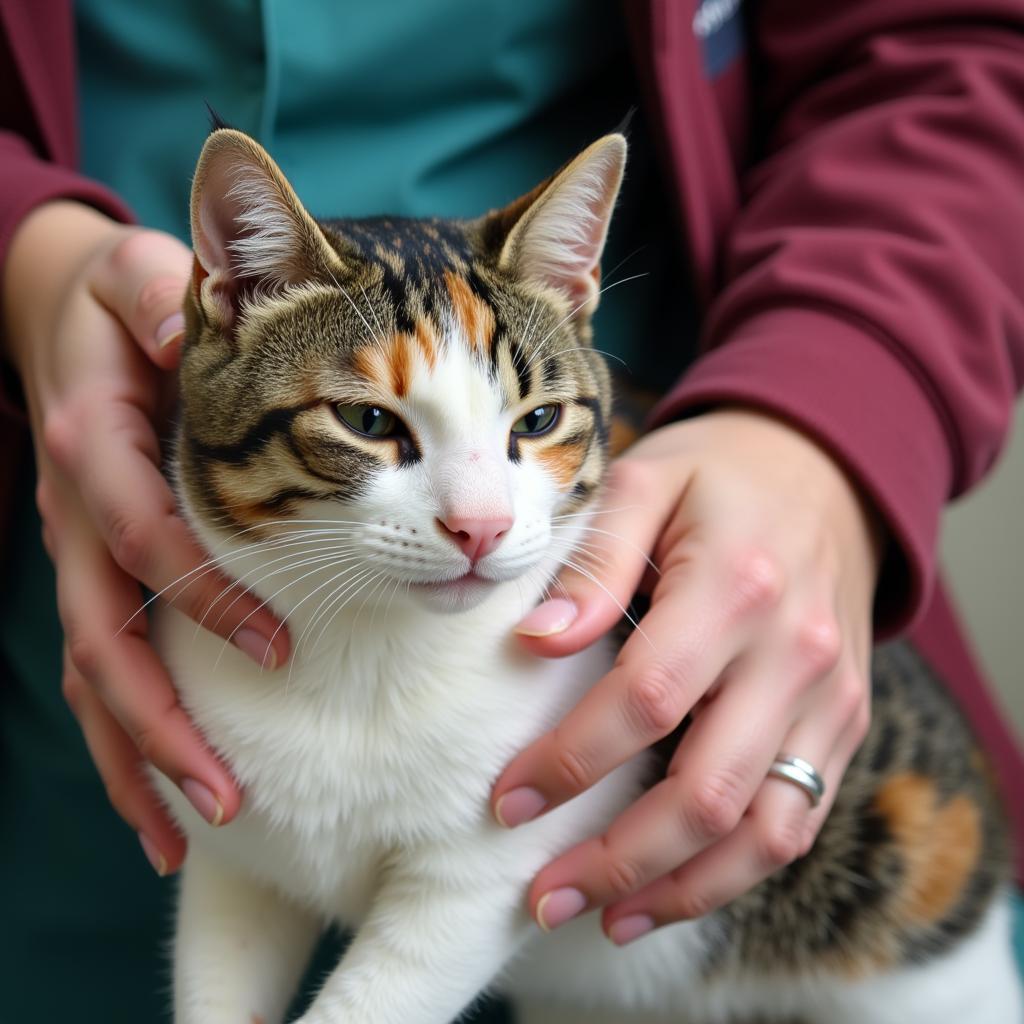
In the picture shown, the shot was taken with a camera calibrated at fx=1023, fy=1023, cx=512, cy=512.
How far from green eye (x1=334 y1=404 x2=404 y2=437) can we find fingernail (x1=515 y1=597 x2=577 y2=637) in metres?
0.17

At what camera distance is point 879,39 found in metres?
1.00

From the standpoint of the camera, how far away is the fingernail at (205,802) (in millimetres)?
693

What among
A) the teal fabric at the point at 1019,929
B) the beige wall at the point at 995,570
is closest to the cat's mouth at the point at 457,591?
the teal fabric at the point at 1019,929

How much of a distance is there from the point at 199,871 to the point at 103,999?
17.5 inches

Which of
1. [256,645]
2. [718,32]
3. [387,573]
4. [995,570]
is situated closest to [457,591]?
[387,573]

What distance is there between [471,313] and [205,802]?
0.38 meters

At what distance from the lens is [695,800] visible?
0.68 m

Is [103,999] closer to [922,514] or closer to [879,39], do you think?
[922,514]

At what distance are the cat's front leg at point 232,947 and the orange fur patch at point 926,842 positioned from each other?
1.70ft

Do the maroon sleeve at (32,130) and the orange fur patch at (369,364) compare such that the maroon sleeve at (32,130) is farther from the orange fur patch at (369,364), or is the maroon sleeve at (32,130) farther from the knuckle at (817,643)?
the knuckle at (817,643)

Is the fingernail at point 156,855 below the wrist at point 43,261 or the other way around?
below

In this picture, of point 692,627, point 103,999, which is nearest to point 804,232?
point 692,627

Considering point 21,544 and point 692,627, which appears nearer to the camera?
point 692,627

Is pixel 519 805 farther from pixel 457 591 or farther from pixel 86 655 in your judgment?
pixel 86 655
